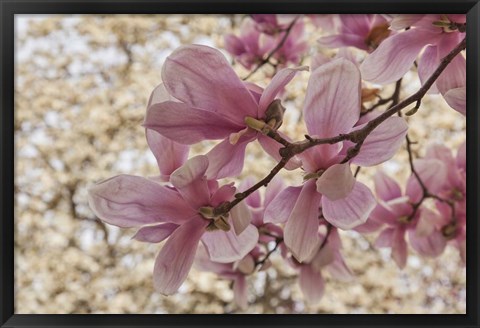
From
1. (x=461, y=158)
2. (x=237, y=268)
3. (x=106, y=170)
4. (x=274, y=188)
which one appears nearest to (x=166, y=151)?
(x=274, y=188)

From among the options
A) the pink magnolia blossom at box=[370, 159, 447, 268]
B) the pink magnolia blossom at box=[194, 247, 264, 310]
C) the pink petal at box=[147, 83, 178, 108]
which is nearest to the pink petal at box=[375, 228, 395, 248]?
the pink magnolia blossom at box=[370, 159, 447, 268]

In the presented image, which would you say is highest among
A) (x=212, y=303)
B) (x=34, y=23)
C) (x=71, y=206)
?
(x=34, y=23)

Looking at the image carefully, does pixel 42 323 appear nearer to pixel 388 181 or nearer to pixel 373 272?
pixel 388 181

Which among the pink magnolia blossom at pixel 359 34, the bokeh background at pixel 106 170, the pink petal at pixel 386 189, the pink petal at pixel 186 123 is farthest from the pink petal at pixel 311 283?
the bokeh background at pixel 106 170

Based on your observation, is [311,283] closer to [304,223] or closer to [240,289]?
[240,289]

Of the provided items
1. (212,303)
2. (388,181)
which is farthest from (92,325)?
(212,303)

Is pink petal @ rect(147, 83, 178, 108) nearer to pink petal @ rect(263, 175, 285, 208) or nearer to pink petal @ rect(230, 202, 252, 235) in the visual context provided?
pink petal @ rect(230, 202, 252, 235)

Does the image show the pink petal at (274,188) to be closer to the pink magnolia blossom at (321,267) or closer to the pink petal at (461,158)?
the pink magnolia blossom at (321,267)
